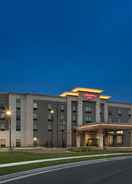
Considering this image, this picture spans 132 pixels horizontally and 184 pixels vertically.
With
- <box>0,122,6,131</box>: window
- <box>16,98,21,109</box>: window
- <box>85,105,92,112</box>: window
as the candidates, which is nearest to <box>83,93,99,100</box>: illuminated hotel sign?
<box>85,105,92,112</box>: window

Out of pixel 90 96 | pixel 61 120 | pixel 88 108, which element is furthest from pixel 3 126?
pixel 90 96

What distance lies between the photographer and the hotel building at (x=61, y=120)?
302ft

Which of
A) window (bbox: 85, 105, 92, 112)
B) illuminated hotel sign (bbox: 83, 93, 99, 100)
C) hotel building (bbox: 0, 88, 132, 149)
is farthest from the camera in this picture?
window (bbox: 85, 105, 92, 112)

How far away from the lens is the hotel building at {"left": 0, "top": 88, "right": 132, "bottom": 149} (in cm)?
9212

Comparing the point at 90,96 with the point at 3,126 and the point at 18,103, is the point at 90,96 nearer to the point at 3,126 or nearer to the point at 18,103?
the point at 18,103

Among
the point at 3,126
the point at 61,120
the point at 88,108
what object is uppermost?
the point at 88,108

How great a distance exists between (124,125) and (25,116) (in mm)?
26096

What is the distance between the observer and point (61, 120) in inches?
3915

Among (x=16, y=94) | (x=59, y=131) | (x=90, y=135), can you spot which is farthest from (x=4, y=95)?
(x=90, y=135)

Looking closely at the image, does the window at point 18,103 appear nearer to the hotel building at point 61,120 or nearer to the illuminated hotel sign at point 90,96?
the hotel building at point 61,120

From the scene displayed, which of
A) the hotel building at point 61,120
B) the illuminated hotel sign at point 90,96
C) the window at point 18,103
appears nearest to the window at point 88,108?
the hotel building at point 61,120

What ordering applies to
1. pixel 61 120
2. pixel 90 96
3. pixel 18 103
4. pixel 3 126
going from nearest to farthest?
pixel 3 126, pixel 18 103, pixel 61 120, pixel 90 96

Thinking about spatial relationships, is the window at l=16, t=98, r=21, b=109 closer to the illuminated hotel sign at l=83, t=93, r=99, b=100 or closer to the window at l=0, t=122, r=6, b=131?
the window at l=0, t=122, r=6, b=131

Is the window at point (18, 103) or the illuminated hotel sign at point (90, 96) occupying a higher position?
the illuminated hotel sign at point (90, 96)
